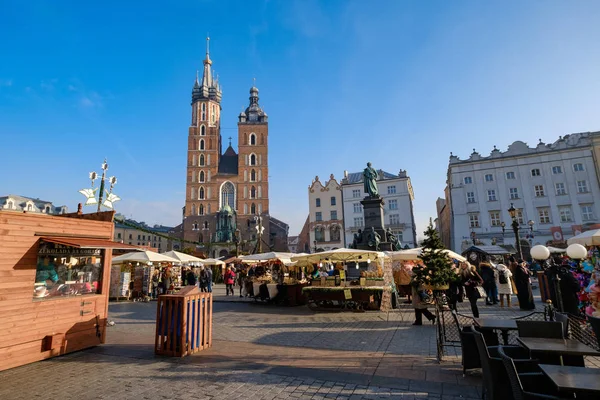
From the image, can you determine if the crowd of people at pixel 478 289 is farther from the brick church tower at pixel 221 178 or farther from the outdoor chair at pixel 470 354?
the brick church tower at pixel 221 178

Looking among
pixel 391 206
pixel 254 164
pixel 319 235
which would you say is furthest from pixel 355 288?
pixel 254 164

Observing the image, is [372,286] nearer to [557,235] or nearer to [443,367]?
[443,367]

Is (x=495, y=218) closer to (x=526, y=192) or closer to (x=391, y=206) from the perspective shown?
(x=526, y=192)

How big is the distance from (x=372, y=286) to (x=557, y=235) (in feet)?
95.1

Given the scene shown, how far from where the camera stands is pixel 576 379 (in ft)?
9.03

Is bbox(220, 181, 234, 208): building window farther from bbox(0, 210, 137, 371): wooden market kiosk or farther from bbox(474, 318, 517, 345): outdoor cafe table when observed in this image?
bbox(474, 318, 517, 345): outdoor cafe table

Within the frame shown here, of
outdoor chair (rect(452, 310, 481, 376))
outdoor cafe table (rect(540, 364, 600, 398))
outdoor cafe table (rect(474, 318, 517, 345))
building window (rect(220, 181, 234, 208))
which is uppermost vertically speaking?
building window (rect(220, 181, 234, 208))

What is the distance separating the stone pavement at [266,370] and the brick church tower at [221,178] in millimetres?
55949

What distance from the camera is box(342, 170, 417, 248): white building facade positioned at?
47688 mm

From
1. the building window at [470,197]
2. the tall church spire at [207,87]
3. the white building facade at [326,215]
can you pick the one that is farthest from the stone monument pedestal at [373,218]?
the tall church spire at [207,87]

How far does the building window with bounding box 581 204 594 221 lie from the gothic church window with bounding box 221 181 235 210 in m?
55.8

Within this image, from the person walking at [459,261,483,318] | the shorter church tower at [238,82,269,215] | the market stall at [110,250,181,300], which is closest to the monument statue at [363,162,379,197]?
the person walking at [459,261,483,318]

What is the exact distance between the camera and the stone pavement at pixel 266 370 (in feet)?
14.2

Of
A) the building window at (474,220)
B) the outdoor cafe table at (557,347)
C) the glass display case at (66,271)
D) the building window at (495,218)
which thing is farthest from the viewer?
the building window at (474,220)
